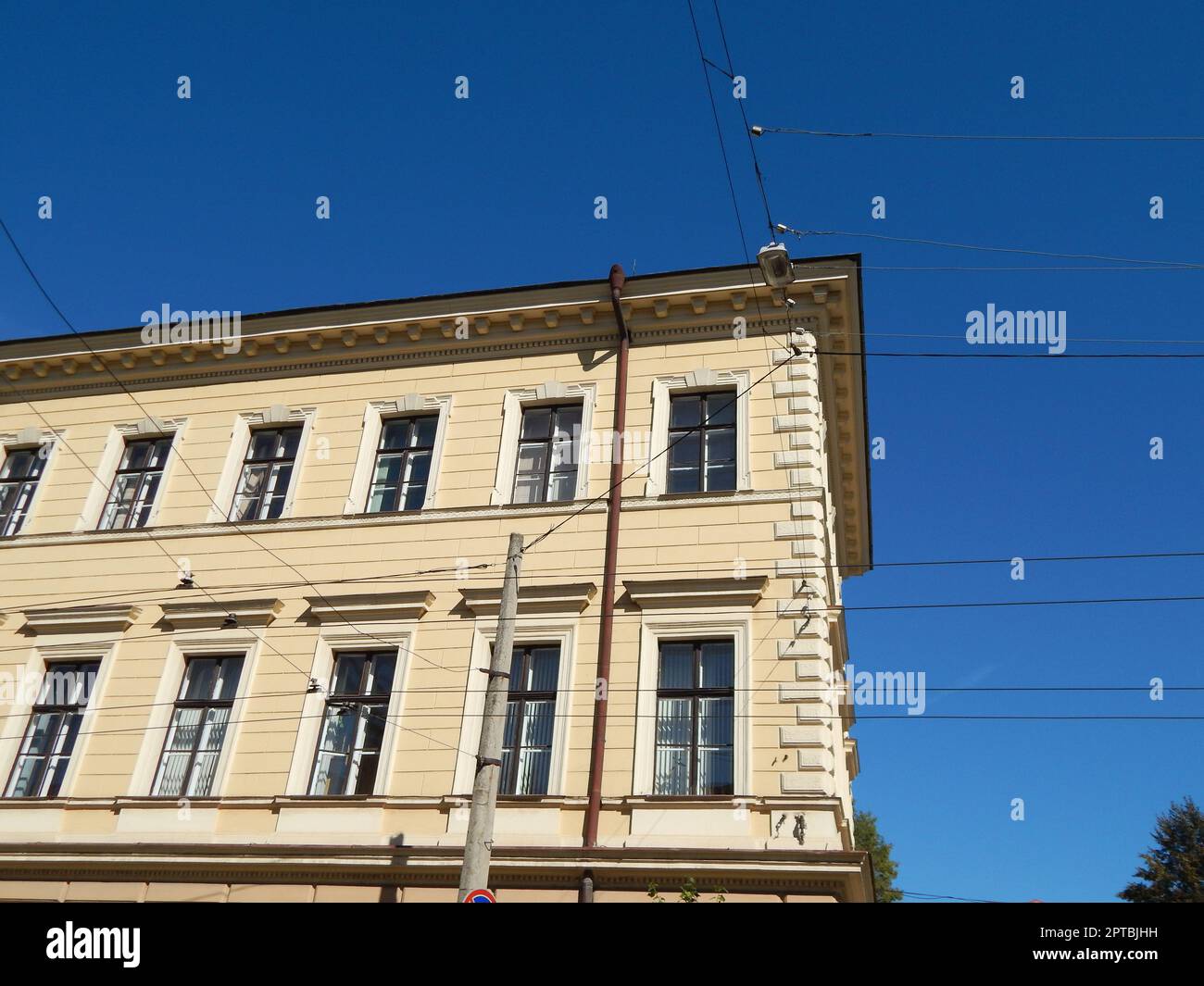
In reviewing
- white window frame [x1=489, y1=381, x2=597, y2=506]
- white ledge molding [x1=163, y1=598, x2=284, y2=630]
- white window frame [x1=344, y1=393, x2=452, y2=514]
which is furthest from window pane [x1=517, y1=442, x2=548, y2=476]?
white ledge molding [x1=163, y1=598, x2=284, y2=630]

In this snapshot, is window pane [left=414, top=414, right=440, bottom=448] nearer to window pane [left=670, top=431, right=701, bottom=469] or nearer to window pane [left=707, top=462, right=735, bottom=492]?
window pane [left=670, top=431, right=701, bottom=469]

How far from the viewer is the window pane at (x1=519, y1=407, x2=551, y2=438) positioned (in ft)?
59.4

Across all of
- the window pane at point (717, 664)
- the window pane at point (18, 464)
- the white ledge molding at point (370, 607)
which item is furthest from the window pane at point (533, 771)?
the window pane at point (18, 464)

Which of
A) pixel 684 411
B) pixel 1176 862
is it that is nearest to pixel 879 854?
pixel 1176 862

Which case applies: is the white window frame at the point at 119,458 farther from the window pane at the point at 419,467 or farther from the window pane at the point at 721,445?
the window pane at the point at 721,445

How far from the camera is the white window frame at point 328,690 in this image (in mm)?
15266

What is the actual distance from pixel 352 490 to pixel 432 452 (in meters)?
1.50

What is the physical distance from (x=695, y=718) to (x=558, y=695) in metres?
2.00

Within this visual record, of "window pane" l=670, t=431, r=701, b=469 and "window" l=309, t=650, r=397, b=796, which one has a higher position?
"window pane" l=670, t=431, r=701, b=469

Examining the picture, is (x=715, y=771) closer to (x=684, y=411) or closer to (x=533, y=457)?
(x=684, y=411)

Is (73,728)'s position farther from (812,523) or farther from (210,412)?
(812,523)

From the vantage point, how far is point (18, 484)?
67.4ft

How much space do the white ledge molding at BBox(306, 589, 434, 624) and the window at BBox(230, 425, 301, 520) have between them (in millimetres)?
2333
